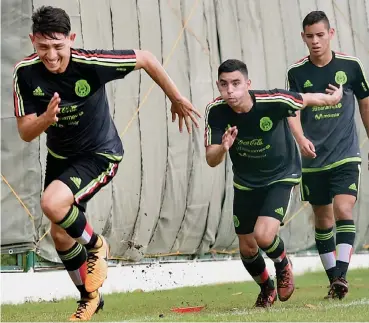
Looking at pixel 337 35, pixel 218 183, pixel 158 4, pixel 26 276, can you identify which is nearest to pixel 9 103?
pixel 26 276

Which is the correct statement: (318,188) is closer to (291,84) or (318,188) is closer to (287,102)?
(291,84)

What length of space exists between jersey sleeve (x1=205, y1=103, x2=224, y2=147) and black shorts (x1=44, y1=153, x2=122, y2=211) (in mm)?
1120

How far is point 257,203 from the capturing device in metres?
10.3

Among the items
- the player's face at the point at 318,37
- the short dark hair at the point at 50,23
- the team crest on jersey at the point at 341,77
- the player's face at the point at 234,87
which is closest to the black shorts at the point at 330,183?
the team crest on jersey at the point at 341,77

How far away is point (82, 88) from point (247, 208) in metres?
2.44

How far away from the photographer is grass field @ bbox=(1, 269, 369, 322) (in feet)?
27.3

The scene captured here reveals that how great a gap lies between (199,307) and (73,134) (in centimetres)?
282

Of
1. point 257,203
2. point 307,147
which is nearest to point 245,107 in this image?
point 307,147

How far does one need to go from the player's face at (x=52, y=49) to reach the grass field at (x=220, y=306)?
86.6 inches

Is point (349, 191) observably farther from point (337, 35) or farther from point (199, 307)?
point (337, 35)

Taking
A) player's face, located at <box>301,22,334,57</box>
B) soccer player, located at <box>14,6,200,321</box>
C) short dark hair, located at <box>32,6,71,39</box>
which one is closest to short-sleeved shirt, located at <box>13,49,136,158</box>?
soccer player, located at <box>14,6,200,321</box>

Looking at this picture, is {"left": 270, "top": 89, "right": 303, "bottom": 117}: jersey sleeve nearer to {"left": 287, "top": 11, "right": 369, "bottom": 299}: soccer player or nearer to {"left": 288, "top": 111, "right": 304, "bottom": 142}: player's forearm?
{"left": 288, "top": 111, "right": 304, "bottom": 142}: player's forearm

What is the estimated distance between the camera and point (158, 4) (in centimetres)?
1423

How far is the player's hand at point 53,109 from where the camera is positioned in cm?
796
